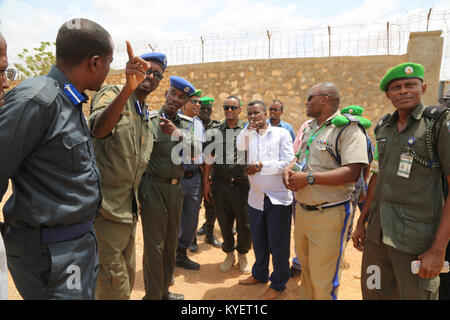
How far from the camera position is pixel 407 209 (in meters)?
2.11

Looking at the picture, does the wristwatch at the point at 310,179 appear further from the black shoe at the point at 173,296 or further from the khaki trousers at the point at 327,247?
the black shoe at the point at 173,296

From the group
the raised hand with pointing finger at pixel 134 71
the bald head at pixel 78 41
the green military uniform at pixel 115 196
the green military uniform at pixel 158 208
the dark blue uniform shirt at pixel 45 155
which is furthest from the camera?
the green military uniform at pixel 158 208

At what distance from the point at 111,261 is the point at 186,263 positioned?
2288mm

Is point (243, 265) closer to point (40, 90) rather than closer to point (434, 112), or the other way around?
point (434, 112)

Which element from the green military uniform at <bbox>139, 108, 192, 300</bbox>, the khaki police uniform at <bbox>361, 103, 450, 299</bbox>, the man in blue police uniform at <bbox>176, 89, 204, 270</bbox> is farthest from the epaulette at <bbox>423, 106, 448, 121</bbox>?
the man in blue police uniform at <bbox>176, 89, 204, 270</bbox>

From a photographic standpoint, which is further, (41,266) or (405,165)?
(405,165)

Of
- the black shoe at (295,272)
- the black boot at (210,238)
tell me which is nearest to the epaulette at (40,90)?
the black shoe at (295,272)

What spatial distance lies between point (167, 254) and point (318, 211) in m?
1.64

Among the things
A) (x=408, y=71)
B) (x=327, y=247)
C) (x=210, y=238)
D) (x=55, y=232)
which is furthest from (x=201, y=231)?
(x=408, y=71)

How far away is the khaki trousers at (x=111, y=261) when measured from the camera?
2199mm

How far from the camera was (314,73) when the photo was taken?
8.59m

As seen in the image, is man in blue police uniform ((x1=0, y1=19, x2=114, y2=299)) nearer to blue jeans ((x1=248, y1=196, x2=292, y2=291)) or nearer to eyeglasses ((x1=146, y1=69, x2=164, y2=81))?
eyeglasses ((x1=146, y1=69, x2=164, y2=81))
